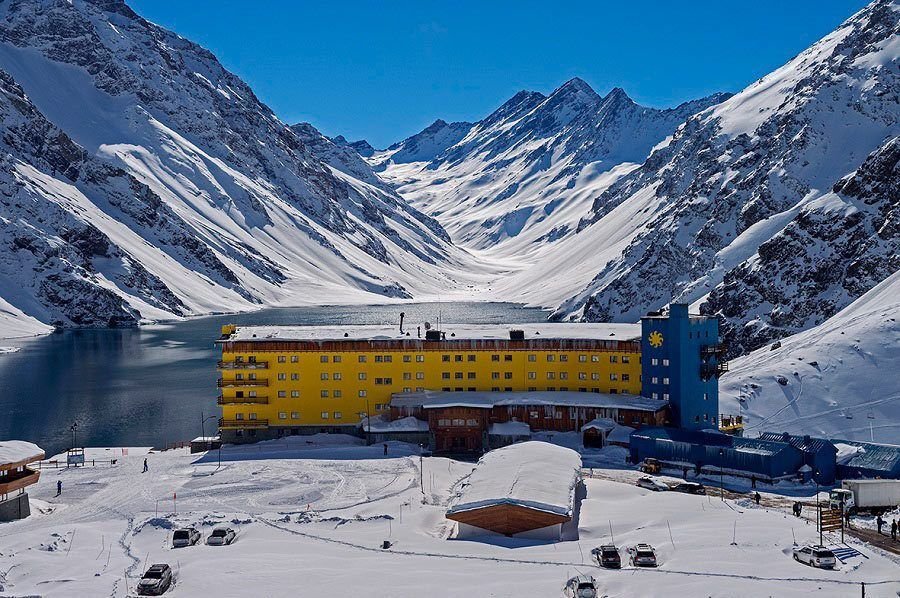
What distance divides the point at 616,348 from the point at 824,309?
71576mm

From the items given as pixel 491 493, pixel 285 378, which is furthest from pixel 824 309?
pixel 491 493

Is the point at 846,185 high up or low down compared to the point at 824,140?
down

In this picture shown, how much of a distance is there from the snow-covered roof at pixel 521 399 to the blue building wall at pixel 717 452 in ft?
17.1

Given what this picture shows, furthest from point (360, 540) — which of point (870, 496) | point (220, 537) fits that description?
point (870, 496)

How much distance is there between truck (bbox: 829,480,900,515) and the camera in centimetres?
5653

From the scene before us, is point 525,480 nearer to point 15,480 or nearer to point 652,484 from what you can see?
point 652,484

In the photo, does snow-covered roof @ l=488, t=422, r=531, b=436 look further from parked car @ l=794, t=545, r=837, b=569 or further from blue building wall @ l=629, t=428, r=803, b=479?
parked car @ l=794, t=545, r=837, b=569

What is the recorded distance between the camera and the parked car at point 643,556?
146ft

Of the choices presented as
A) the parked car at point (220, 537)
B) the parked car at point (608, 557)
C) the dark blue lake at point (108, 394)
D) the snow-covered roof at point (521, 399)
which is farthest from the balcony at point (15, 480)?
the parked car at point (608, 557)

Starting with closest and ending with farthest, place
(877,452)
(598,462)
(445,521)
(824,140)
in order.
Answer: (445,521) < (877,452) < (598,462) < (824,140)

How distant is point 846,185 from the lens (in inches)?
6250

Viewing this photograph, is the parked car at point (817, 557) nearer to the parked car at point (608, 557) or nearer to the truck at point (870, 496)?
the parked car at point (608, 557)

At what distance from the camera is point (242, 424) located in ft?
282

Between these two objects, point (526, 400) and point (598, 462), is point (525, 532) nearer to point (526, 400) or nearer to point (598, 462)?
point (598, 462)
